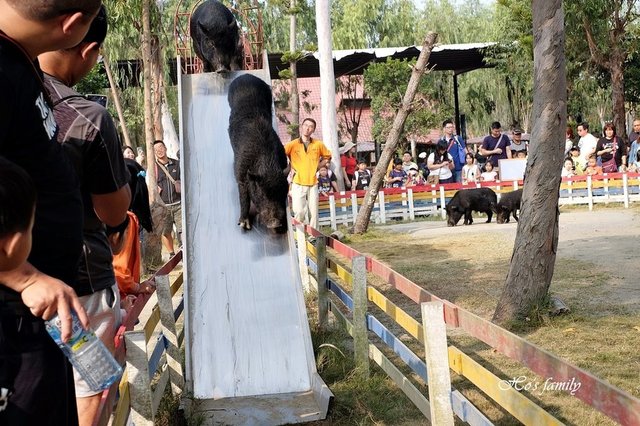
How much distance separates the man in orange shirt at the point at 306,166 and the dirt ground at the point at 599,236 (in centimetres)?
283

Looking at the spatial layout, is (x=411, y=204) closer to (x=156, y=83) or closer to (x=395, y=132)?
(x=395, y=132)

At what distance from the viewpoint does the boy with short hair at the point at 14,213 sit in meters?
1.94

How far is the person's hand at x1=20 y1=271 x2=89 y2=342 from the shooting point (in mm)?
2109

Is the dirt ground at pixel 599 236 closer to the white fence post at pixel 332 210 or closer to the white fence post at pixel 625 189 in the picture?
the white fence post at pixel 625 189

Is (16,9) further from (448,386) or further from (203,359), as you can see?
(203,359)

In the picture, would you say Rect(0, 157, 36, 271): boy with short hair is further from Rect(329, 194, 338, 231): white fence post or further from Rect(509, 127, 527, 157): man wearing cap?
Rect(509, 127, 527, 157): man wearing cap

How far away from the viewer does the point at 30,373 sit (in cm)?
214

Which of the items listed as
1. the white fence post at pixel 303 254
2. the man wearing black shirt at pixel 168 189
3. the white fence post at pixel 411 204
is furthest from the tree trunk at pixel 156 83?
the white fence post at pixel 303 254

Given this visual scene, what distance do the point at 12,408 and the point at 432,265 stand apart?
28.9ft

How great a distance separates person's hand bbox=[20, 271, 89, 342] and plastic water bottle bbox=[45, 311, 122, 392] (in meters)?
0.02

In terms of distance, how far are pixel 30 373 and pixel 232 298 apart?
4072 mm

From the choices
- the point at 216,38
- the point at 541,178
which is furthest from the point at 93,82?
the point at 541,178

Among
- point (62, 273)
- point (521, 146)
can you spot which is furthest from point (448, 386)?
point (521, 146)

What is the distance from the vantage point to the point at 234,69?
888cm
